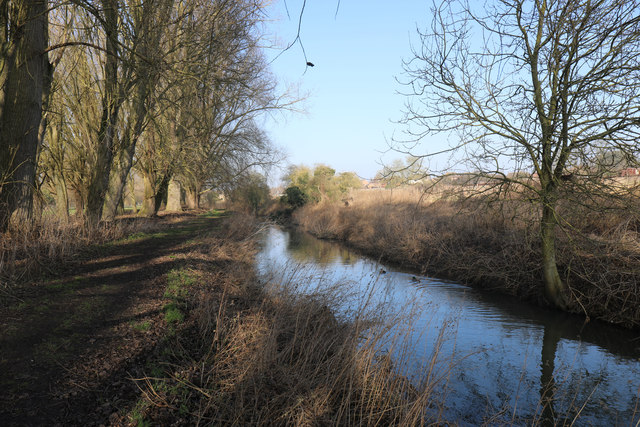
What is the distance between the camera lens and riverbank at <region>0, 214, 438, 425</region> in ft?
11.9

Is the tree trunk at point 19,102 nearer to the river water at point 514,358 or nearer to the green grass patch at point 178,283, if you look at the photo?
the green grass patch at point 178,283

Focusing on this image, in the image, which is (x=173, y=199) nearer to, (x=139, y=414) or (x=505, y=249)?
(x=505, y=249)

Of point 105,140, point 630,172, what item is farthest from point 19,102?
point 630,172

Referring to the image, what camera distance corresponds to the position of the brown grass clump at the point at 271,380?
3.87 metres

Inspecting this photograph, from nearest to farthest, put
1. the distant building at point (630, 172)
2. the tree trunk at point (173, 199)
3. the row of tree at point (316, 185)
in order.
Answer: the distant building at point (630, 172) → the tree trunk at point (173, 199) → the row of tree at point (316, 185)

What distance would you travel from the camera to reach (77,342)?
14.4 ft

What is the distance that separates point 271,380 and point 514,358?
4.79 m

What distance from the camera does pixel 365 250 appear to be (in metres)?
19.4

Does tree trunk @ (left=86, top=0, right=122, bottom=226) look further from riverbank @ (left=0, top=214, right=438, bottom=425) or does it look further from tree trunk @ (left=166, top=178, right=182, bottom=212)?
tree trunk @ (left=166, top=178, right=182, bottom=212)

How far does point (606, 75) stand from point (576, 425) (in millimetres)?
6247

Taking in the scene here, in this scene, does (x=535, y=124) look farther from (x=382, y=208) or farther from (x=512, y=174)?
(x=382, y=208)

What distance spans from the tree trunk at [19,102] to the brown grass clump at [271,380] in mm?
4134

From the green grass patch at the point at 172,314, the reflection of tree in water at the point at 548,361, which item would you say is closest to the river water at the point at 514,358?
the reflection of tree in water at the point at 548,361

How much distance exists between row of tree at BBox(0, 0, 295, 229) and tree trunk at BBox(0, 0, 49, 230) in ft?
0.06
